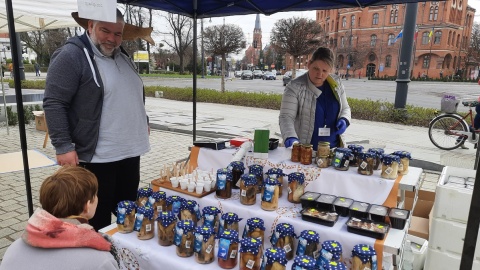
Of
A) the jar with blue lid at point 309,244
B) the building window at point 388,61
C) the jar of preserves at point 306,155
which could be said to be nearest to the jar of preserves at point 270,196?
the jar with blue lid at point 309,244

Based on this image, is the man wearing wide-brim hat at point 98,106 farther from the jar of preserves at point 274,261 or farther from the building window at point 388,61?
the building window at point 388,61

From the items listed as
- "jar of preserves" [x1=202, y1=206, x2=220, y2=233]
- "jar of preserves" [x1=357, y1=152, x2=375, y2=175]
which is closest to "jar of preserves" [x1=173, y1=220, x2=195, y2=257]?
"jar of preserves" [x1=202, y1=206, x2=220, y2=233]

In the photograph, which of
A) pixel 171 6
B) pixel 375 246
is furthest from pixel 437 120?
pixel 375 246

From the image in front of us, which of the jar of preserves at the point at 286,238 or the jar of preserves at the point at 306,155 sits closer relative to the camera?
the jar of preserves at the point at 286,238

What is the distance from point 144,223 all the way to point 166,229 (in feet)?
0.49

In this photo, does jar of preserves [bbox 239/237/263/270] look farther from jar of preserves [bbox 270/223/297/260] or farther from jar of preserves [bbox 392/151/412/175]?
jar of preserves [bbox 392/151/412/175]

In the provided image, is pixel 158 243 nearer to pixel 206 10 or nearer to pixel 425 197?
pixel 425 197

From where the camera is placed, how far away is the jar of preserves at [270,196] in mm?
1974

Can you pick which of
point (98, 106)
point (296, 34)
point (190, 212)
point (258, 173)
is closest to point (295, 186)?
point (258, 173)

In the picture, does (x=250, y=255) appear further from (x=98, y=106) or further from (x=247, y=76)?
(x=247, y=76)

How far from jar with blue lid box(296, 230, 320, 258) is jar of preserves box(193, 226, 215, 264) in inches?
17.7

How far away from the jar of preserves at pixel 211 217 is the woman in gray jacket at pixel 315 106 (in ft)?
3.43

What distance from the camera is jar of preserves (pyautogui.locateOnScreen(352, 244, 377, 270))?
60.4 inches

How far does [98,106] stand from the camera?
2.20m
